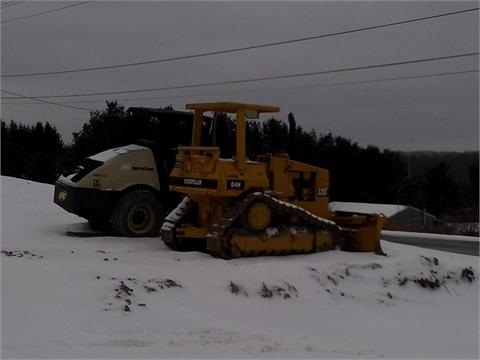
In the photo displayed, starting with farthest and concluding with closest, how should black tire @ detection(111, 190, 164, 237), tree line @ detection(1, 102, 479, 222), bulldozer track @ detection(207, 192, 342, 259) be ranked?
tree line @ detection(1, 102, 479, 222) < black tire @ detection(111, 190, 164, 237) < bulldozer track @ detection(207, 192, 342, 259)

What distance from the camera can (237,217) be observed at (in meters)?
9.50

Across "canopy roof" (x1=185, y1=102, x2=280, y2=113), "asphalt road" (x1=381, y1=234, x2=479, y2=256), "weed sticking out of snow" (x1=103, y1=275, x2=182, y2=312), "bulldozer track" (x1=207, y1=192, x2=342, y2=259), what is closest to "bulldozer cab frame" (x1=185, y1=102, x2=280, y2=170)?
"canopy roof" (x1=185, y1=102, x2=280, y2=113)

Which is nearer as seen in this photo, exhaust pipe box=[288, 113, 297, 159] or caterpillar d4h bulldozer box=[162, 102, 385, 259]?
caterpillar d4h bulldozer box=[162, 102, 385, 259]

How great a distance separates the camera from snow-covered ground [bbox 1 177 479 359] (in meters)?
5.60

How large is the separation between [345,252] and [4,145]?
43.9 metres

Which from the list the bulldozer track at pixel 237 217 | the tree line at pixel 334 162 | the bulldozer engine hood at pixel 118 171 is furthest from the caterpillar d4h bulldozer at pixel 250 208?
the tree line at pixel 334 162

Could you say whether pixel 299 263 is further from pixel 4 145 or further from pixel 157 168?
pixel 4 145

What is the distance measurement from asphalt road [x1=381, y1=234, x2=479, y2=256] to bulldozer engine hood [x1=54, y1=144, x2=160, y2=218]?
862cm

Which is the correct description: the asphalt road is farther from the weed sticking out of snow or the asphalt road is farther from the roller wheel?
the weed sticking out of snow

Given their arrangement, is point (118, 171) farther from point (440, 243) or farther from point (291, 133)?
point (440, 243)

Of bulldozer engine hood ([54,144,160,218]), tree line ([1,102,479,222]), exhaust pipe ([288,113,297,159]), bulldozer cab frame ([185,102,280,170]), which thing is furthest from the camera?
tree line ([1,102,479,222])

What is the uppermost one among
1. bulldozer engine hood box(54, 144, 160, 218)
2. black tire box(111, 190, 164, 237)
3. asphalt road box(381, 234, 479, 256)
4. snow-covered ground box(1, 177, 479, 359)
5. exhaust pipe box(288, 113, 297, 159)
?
exhaust pipe box(288, 113, 297, 159)

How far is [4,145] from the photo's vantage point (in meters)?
49.7

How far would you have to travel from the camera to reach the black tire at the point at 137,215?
1137cm
